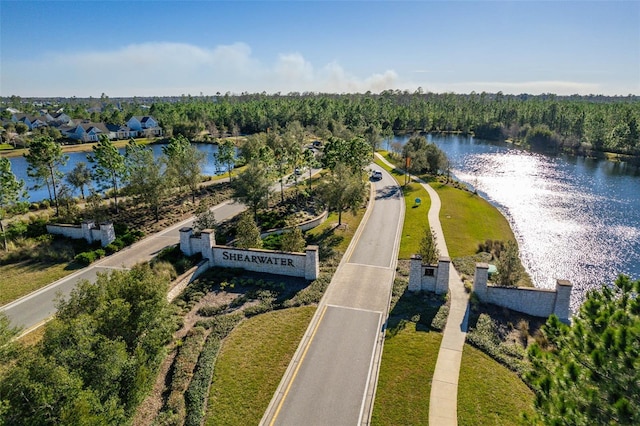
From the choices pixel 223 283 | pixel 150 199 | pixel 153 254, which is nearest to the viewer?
pixel 223 283

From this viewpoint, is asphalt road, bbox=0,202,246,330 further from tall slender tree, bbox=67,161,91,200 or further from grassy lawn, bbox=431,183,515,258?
grassy lawn, bbox=431,183,515,258

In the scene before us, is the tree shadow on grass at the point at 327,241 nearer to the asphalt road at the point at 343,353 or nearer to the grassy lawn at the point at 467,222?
the asphalt road at the point at 343,353

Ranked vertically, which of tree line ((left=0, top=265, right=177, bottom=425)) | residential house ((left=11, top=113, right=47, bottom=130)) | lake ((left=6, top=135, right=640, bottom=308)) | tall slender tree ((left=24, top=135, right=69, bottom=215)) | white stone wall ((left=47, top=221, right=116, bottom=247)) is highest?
residential house ((left=11, top=113, right=47, bottom=130))

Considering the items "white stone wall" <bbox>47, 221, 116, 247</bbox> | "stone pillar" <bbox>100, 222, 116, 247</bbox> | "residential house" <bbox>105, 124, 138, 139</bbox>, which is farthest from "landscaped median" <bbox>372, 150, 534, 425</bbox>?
"residential house" <bbox>105, 124, 138, 139</bbox>

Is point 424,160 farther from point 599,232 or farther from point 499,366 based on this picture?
point 499,366

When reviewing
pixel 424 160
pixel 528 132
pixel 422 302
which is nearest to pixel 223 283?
pixel 422 302

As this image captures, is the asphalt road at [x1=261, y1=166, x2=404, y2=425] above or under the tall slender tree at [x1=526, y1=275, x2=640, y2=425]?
under
